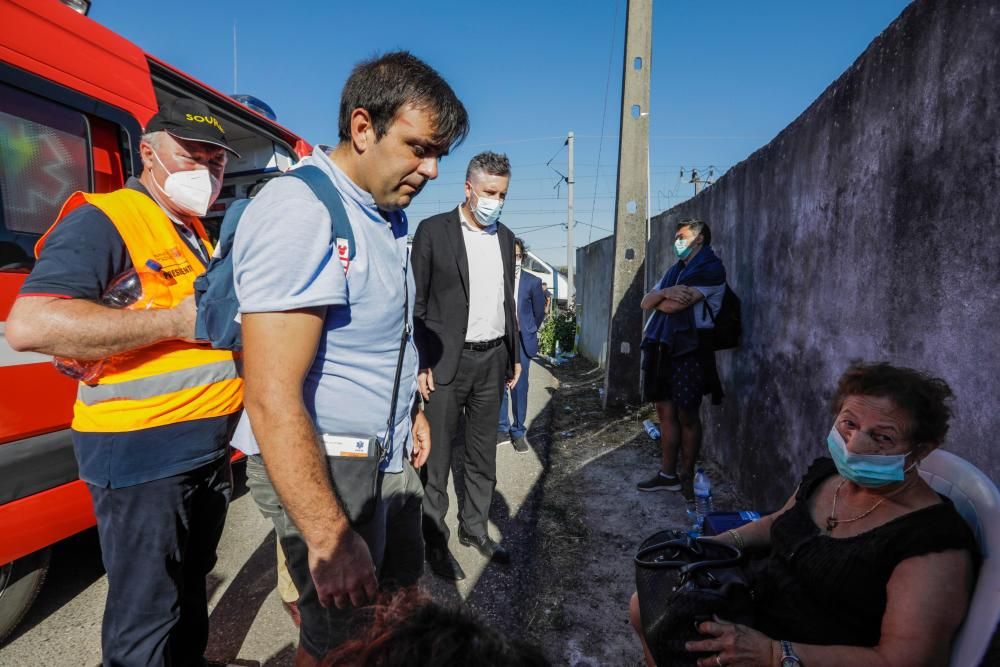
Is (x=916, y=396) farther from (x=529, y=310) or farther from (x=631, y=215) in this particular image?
(x=631, y=215)

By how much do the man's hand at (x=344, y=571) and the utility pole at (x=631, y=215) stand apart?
512cm

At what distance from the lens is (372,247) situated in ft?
4.04

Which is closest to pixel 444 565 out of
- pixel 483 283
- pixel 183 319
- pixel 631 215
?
pixel 483 283

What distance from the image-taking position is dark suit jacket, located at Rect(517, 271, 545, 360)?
18.6 ft

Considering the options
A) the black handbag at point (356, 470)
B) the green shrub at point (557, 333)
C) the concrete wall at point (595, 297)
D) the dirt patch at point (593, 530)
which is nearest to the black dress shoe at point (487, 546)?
the dirt patch at point (593, 530)

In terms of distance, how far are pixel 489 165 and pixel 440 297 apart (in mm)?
786

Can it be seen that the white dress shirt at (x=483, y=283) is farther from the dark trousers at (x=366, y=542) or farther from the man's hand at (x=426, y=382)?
the dark trousers at (x=366, y=542)

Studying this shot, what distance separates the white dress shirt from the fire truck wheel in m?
2.11

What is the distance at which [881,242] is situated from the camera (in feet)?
6.86

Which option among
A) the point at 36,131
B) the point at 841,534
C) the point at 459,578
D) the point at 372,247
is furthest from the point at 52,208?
the point at 841,534

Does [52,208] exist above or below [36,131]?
below

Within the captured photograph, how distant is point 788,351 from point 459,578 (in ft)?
7.19

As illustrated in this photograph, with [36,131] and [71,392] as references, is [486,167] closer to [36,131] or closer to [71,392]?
[36,131]

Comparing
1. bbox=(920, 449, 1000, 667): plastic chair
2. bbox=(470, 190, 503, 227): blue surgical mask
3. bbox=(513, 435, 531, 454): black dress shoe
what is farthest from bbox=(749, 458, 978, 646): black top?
bbox=(513, 435, 531, 454): black dress shoe
